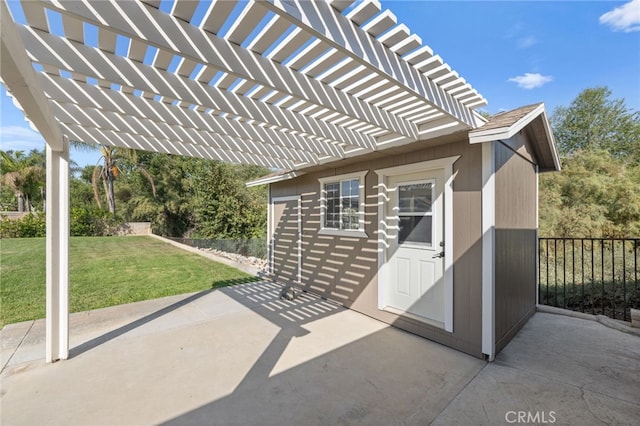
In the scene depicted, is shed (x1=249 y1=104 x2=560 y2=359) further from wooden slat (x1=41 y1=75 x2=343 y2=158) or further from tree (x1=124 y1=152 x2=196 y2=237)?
tree (x1=124 y1=152 x2=196 y2=237)

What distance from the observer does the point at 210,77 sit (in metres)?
2.30

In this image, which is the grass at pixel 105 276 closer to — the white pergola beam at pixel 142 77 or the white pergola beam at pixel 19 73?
the white pergola beam at pixel 19 73

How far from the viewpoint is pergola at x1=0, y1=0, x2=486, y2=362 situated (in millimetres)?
1563

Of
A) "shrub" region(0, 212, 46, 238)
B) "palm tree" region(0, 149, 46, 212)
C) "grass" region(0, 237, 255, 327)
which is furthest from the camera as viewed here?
"palm tree" region(0, 149, 46, 212)

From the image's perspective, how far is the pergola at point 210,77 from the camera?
5.13 feet

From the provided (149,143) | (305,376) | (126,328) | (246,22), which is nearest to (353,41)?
(246,22)

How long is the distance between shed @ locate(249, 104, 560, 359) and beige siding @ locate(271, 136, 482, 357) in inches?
0.5

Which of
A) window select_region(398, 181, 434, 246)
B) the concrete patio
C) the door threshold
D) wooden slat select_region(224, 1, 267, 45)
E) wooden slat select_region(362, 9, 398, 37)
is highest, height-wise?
wooden slat select_region(362, 9, 398, 37)

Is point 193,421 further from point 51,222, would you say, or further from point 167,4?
point 167,4

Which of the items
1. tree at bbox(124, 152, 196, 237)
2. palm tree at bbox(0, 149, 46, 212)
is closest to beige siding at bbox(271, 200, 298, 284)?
tree at bbox(124, 152, 196, 237)

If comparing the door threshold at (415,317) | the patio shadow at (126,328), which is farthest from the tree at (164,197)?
the door threshold at (415,317)

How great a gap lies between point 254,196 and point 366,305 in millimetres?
10990

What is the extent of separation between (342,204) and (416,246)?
5.49 feet

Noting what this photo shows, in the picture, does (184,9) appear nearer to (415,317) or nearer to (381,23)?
(381,23)
